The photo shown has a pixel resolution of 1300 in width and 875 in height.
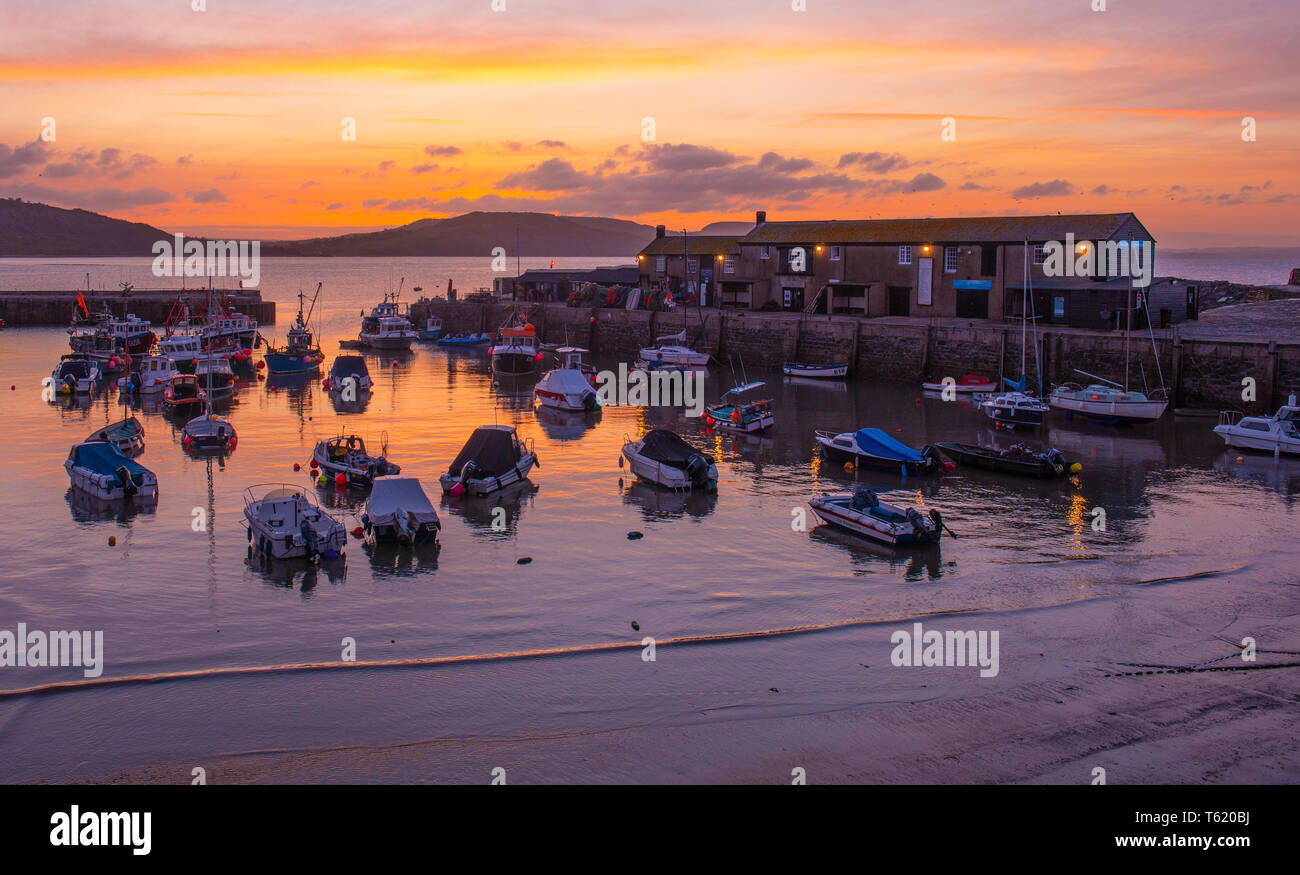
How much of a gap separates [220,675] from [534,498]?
1551 cm

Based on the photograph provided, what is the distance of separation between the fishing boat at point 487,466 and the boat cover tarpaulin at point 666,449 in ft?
13.3

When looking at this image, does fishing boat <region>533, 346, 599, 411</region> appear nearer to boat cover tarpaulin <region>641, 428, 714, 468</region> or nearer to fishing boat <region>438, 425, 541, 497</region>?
boat cover tarpaulin <region>641, 428, 714, 468</region>

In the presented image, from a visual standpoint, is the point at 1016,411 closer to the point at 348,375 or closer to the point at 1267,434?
the point at 1267,434

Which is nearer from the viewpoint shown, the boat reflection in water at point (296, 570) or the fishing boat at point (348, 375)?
the boat reflection in water at point (296, 570)

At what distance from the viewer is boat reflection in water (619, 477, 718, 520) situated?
3260cm

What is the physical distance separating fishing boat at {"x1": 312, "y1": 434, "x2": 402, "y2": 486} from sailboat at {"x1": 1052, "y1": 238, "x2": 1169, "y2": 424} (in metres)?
30.6

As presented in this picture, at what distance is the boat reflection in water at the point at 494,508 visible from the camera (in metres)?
30.5

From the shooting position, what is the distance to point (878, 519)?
1134 inches

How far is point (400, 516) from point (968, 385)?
3825 cm

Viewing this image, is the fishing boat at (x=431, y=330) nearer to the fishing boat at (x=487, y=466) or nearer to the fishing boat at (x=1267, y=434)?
the fishing boat at (x=487, y=466)

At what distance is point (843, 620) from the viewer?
75.2ft

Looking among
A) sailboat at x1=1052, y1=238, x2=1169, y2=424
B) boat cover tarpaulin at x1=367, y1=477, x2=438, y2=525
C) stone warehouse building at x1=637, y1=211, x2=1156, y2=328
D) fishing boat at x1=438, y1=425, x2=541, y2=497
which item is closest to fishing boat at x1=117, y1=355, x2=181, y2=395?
fishing boat at x1=438, y1=425, x2=541, y2=497

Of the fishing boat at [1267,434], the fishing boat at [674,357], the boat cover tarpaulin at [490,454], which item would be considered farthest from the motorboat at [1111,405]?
the boat cover tarpaulin at [490,454]
